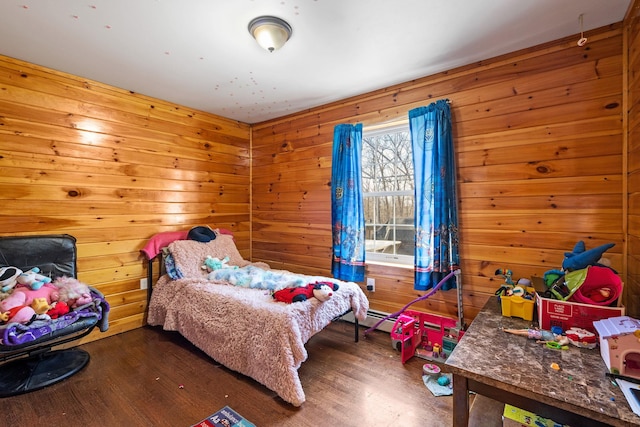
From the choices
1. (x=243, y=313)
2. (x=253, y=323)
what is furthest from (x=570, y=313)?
(x=243, y=313)

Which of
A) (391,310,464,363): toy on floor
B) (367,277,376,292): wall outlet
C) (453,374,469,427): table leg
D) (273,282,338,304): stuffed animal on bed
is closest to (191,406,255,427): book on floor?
(273,282,338,304): stuffed animal on bed

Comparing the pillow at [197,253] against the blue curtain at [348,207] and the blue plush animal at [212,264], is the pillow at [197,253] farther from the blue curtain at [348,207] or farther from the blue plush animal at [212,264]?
the blue curtain at [348,207]

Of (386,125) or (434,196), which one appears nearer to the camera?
(434,196)

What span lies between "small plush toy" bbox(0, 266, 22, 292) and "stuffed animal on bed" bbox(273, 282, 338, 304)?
1801 millimetres

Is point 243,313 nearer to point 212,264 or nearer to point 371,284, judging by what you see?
point 212,264

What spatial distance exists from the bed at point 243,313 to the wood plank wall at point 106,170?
1.25 ft

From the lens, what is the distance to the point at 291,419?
67.2 inches

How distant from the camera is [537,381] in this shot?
1.07m

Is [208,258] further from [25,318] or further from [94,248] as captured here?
[25,318]

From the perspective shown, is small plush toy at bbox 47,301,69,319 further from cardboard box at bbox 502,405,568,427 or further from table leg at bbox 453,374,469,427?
cardboard box at bbox 502,405,568,427

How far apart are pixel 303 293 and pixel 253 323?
0.42 metres

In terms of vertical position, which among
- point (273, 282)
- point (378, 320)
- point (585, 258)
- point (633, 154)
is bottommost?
point (378, 320)

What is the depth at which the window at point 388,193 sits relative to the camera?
2.88 meters

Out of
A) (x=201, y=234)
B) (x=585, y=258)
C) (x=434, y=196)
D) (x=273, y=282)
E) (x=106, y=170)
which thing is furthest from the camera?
(x=201, y=234)
